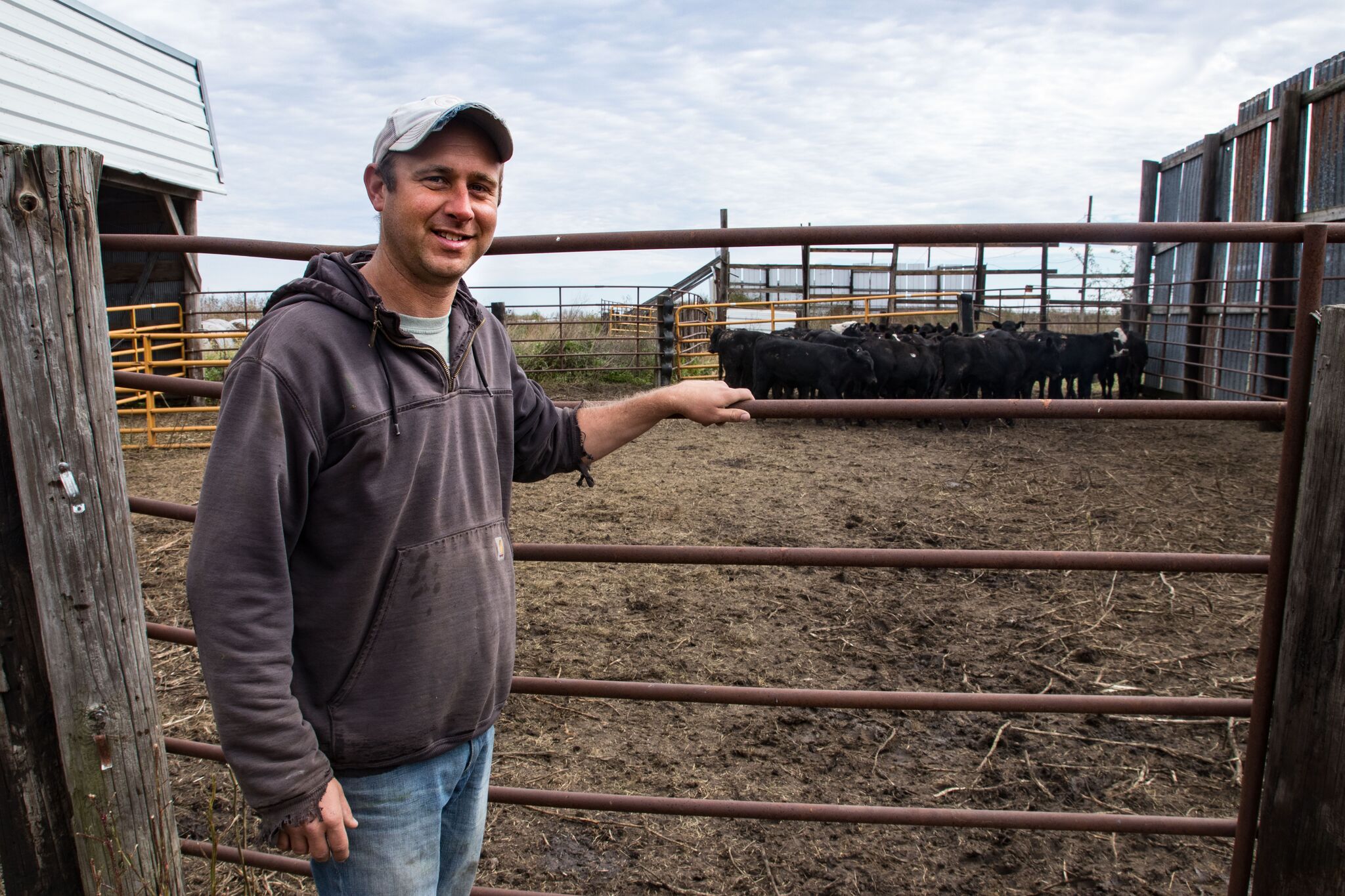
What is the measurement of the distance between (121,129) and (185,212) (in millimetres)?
1794

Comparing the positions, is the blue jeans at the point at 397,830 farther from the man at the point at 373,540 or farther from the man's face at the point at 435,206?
the man's face at the point at 435,206

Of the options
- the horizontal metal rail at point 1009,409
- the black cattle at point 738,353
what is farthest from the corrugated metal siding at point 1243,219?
the horizontal metal rail at point 1009,409

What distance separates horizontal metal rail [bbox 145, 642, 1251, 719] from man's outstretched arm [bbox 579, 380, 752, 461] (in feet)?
1.98

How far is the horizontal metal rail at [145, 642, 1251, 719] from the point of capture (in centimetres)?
215

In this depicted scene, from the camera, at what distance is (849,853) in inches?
113

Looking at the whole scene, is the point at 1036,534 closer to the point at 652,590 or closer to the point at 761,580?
the point at 761,580

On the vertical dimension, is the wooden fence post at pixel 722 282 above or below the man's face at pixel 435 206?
above

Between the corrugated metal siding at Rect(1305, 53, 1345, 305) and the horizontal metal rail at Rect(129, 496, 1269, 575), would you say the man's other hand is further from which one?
the corrugated metal siding at Rect(1305, 53, 1345, 305)

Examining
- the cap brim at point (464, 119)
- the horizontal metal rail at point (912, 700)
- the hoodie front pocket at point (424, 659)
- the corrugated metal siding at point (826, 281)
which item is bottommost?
the horizontal metal rail at point (912, 700)

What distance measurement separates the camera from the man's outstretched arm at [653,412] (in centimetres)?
195

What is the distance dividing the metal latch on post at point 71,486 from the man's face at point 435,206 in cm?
81

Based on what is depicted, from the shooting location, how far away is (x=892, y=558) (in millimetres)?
2143

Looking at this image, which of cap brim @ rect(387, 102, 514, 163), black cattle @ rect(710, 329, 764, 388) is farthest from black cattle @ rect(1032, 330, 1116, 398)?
cap brim @ rect(387, 102, 514, 163)

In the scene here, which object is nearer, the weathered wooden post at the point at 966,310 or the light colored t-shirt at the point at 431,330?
the light colored t-shirt at the point at 431,330
